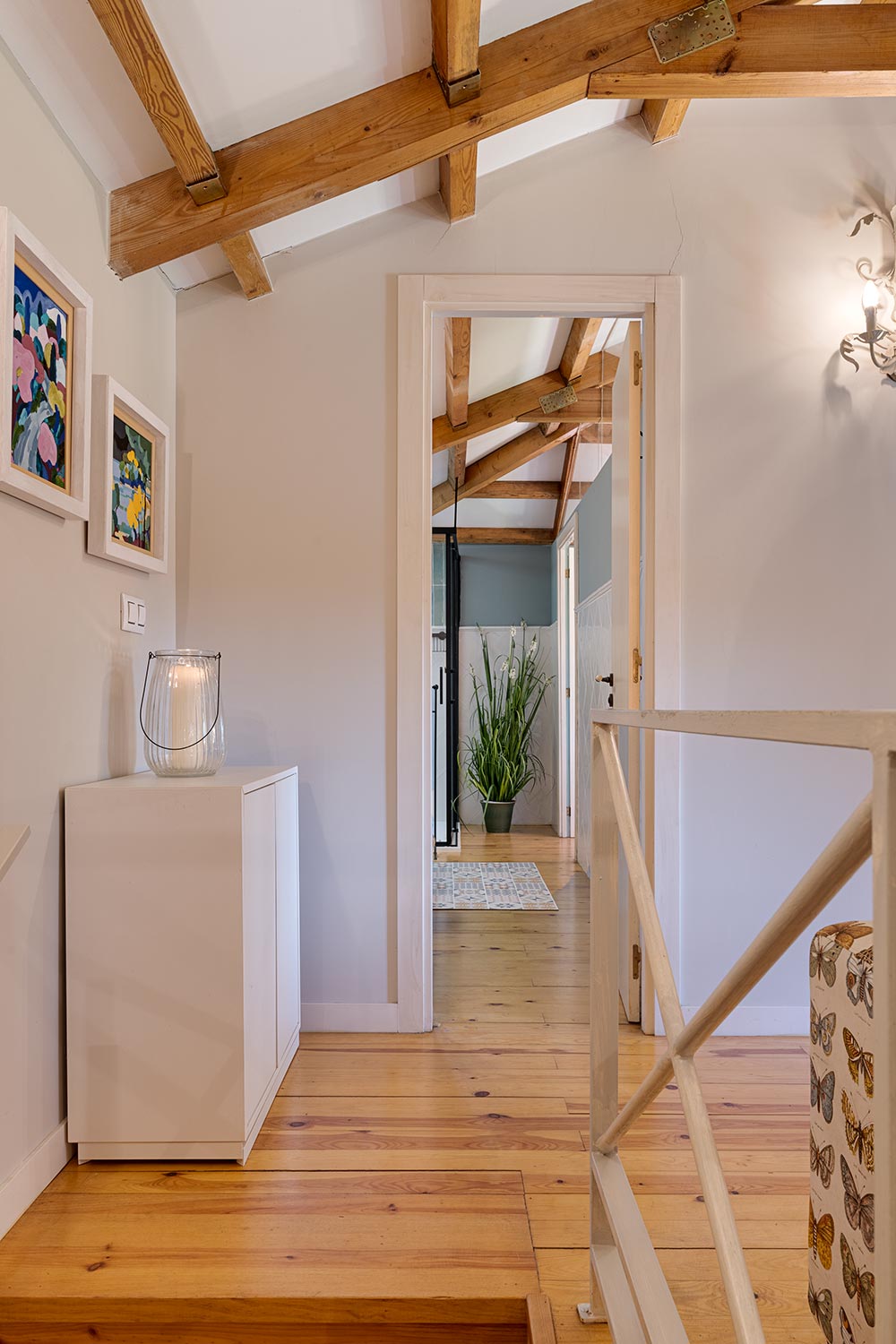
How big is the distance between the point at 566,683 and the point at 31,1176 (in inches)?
199

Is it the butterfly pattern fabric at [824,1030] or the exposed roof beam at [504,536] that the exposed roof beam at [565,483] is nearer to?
the exposed roof beam at [504,536]

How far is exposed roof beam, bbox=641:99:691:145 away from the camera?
257 cm

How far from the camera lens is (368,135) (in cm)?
224

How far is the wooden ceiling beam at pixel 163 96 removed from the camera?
170 centimetres

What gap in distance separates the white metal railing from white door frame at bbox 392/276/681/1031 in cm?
118

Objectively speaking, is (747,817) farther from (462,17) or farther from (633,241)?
(462,17)

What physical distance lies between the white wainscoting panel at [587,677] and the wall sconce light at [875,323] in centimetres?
183

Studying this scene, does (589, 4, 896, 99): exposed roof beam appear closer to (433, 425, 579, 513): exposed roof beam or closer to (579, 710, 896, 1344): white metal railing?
(579, 710, 896, 1344): white metal railing

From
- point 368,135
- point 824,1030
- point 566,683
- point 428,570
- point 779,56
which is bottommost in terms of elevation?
point 824,1030

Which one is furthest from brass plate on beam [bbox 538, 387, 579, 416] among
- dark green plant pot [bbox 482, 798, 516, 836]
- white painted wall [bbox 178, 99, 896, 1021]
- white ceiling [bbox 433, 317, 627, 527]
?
dark green plant pot [bbox 482, 798, 516, 836]

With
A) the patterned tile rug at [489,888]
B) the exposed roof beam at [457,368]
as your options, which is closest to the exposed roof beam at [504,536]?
the exposed roof beam at [457,368]

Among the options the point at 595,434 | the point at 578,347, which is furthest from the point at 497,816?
the point at 578,347

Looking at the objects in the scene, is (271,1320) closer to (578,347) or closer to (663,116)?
(663,116)

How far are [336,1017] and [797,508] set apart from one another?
2.00 m
